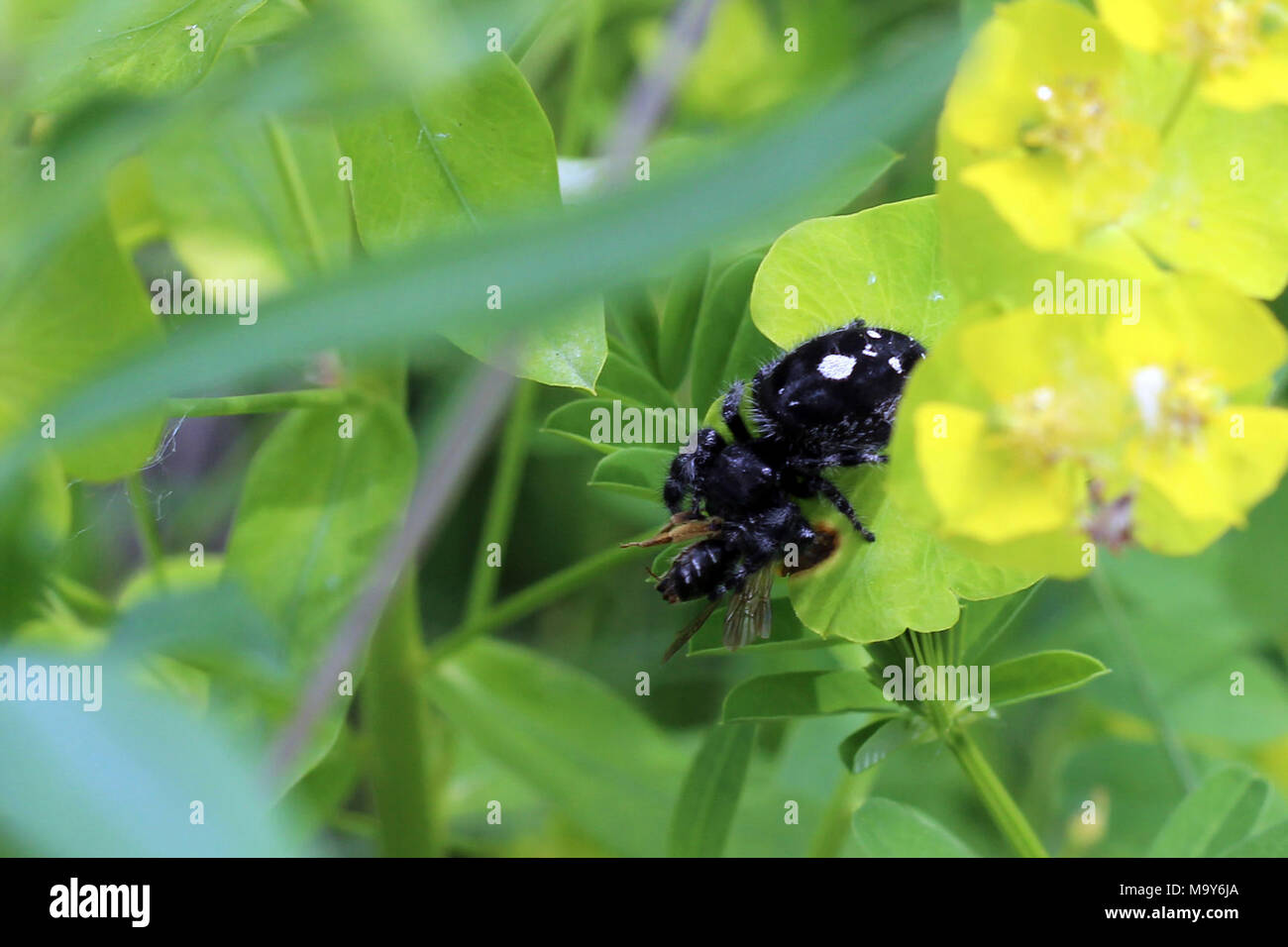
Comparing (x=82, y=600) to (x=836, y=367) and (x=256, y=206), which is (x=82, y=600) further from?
(x=836, y=367)

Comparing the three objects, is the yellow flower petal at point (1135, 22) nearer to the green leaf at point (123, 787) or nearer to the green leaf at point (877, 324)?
the green leaf at point (877, 324)

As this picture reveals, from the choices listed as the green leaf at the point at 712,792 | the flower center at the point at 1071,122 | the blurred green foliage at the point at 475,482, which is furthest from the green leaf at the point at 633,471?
the flower center at the point at 1071,122

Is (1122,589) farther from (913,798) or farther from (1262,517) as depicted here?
(913,798)

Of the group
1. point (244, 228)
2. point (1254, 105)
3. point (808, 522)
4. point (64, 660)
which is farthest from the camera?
point (244, 228)

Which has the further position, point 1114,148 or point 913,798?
point 913,798

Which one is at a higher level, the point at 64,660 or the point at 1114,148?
the point at 1114,148
